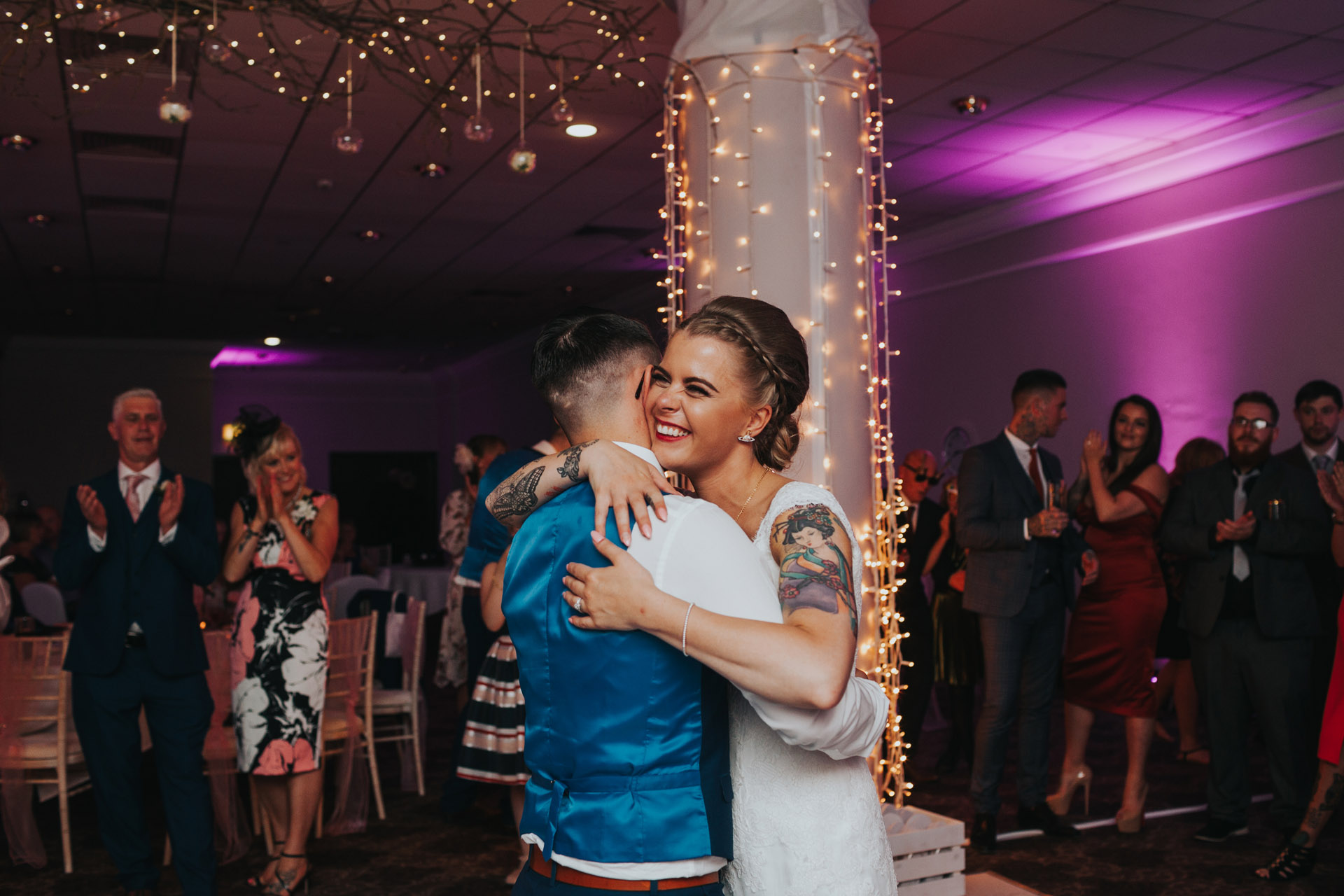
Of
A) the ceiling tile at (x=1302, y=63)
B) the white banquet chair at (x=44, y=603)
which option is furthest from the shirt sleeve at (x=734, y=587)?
the white banquet chair at (x=44, y=603)

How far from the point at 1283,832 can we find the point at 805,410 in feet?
9.31

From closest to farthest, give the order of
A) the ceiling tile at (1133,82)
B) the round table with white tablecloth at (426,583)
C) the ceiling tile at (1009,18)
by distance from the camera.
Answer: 1. the ceiling tile at (1009,18)
2. the ceiling tile at (1133,82)
3. the round table with white tablecloth at (426,583)

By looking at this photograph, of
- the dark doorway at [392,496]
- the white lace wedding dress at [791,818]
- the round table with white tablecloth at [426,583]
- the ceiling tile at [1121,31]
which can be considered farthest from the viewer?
the dark doorway at [392,496]

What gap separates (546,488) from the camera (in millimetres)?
1571

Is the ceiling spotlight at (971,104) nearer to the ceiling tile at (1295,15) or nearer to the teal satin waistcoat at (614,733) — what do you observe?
the ceiling tile at (1295,15)

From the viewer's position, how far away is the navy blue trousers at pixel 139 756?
379 cm

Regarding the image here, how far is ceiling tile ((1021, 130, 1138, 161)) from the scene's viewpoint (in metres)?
6.77

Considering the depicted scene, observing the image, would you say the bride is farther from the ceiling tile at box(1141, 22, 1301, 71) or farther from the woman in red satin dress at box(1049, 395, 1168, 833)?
the ceiling tile at box(1141, 22, 1301, 71)

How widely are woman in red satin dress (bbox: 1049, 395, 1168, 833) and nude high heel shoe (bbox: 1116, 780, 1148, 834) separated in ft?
0.05

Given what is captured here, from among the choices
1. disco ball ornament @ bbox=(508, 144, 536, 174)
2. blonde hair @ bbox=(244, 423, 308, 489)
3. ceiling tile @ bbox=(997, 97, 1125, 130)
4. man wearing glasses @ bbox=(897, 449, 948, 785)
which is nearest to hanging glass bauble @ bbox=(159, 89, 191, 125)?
disco ball ornament @ bbox=(508, 144, 536, 174)

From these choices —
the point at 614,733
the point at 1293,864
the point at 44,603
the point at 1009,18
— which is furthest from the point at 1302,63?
the point at 44,603

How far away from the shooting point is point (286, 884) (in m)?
3.99

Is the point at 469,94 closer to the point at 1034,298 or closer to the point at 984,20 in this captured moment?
the point at 984,20

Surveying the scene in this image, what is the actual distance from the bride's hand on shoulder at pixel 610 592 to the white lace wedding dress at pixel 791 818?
28 cm
